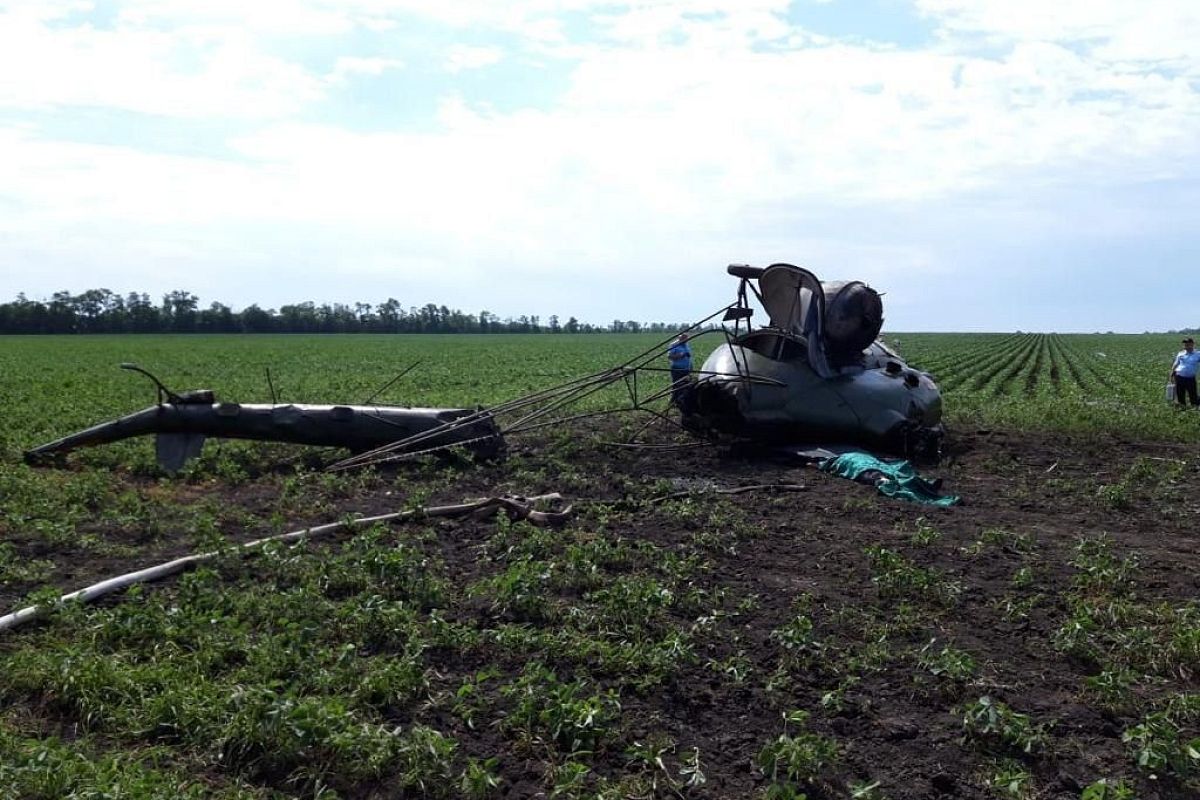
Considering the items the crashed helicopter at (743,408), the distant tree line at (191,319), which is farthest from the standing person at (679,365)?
the distant tree line at (191,319)

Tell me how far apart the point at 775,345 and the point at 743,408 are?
1060 millimetres

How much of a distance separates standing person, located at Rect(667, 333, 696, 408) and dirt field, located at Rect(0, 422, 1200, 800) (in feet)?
6.65

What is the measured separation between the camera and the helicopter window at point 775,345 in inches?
503

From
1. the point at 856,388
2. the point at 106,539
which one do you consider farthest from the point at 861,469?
the point at 106,539

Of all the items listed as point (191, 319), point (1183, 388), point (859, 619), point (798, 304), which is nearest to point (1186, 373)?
point (1183, 388)

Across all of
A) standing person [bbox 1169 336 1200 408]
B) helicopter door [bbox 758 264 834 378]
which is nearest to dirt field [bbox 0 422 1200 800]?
helicopter door [bbox 758 264 834 378]

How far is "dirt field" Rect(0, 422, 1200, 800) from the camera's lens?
436 cm

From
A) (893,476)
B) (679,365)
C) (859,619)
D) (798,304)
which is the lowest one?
(859,619)

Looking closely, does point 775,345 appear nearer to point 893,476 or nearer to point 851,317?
point 851,317

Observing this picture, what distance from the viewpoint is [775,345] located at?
1295 centimetres

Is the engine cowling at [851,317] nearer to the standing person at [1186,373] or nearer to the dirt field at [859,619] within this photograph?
the dirt field at [859,619]

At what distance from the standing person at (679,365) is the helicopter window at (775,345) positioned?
92 cm

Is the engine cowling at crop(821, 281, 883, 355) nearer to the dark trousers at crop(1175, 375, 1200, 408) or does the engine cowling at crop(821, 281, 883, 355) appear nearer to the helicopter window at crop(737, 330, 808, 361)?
the helicopter window at crop(737, 330, 808, 361)

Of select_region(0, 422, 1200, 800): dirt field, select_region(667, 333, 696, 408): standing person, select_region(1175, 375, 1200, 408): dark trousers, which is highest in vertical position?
select_region(667, 333, 696, 408): standing person
